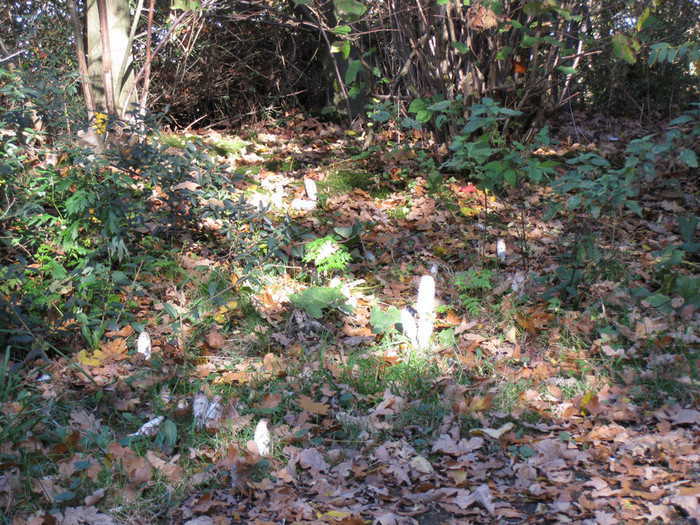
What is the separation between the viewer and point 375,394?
344 centimetres

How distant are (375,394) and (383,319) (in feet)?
2.25

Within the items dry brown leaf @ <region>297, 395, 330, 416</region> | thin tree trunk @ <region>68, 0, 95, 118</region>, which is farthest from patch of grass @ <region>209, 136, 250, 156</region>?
dry brown leaf @ <region>297, 395, 330, 416</region>

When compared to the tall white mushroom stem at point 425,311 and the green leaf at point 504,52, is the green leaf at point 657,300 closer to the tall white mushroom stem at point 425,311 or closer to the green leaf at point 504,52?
the tall white mushroom stem at point 425,311

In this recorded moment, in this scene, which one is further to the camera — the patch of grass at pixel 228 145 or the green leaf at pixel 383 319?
the patch of grass at pixel 228 145

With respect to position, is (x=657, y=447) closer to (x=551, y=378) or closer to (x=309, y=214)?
(x=551, y=378)

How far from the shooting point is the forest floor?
2.62 meters

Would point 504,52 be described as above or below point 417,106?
above

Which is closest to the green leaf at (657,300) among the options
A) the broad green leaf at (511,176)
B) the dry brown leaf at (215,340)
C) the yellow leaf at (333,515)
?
the broad green leaf at (511,176)

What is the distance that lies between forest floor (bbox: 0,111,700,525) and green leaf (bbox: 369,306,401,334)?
1 centimetres

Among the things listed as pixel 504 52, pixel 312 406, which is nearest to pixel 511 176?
pixel 504 52

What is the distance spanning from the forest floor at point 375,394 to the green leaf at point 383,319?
1 centimetres

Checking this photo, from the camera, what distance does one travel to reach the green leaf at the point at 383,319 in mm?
3988

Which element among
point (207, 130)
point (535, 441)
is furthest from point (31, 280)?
point (207, 130)

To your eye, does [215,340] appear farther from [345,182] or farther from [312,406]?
[345,182]
